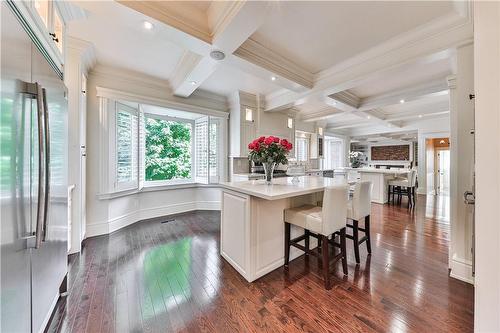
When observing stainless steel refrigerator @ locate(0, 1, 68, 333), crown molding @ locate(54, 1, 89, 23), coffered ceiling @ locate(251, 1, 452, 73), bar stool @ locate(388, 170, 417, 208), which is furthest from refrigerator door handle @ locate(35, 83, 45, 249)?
bar stool @ locate(388, 170, 417, 208)

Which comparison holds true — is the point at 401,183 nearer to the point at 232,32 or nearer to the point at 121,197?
the point at 232,32

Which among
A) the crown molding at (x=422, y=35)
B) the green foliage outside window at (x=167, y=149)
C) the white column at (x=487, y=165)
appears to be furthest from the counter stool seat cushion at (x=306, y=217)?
the green foliage outside window at (x=167, y=149)

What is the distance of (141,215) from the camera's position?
13.0 ft

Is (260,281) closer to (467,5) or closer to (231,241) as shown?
(231,241)

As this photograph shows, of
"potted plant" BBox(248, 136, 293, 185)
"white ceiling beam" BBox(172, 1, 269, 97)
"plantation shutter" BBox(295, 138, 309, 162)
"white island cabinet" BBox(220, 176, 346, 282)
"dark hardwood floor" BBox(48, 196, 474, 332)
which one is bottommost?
"dark hardwood floor" BBox(48, 196, 474, 332)

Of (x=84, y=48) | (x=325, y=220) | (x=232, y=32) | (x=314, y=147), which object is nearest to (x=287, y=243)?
(x=325, y=220)

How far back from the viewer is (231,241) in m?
2.30

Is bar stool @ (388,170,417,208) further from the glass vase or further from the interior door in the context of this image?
the interior door

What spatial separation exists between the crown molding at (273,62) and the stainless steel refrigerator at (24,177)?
6.33ft

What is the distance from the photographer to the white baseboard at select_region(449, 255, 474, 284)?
1.96 m

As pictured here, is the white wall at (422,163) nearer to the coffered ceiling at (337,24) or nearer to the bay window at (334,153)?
the bay window at (334,153)

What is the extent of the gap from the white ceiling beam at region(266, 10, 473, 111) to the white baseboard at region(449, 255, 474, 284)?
2.26 meters

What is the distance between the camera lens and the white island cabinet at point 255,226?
1.97 m

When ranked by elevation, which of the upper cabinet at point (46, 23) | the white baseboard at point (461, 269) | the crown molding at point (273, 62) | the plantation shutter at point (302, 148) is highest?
the crown molding at point (273, 62)
